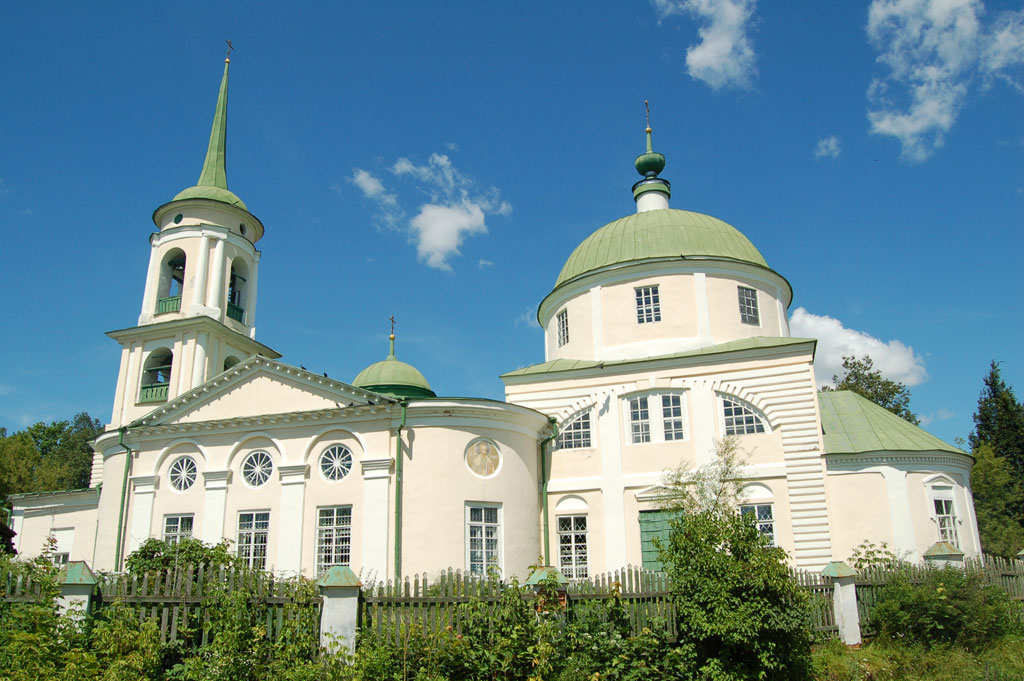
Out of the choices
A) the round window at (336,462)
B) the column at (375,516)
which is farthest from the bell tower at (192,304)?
the column at (375,516)

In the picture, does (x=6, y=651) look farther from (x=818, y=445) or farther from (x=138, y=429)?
(x=818, y=445)

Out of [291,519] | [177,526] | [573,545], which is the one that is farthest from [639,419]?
[177,526]

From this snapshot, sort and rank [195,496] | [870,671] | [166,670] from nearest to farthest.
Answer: [166,670], [870,671], [195,496]

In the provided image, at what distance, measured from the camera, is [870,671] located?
1212 cm

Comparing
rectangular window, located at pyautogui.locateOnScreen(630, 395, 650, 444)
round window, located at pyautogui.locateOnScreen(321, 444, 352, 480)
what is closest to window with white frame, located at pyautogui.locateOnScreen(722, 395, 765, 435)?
rectangular window, located at pyautogui.locateOnScreen(630, 395, 650, 444)

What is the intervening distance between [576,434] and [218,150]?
18252 mm

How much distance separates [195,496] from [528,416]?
902 cm

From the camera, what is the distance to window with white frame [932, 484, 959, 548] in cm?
1956

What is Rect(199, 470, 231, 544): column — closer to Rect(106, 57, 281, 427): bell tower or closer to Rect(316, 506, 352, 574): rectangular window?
Rect(316, 506, 352, 574): rectangular window

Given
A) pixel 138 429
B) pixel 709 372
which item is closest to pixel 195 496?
pixel 138 429

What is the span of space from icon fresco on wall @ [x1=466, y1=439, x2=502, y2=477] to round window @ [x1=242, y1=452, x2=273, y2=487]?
5294 mm

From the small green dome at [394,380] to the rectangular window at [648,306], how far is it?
936 centimetres

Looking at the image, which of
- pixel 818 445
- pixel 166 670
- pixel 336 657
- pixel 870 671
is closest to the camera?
pixel 336 657

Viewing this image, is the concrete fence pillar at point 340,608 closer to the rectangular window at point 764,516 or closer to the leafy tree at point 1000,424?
the rectangular window at point 764,516
